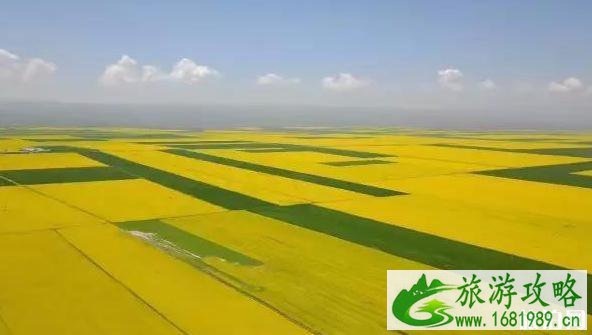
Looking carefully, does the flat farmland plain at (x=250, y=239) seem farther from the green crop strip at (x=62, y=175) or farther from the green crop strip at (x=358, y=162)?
the green crop strip at (x=358, y=162)

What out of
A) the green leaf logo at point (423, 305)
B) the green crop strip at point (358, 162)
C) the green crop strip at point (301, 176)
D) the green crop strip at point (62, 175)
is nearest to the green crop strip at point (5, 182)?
the green crop strip at point (62, 175)

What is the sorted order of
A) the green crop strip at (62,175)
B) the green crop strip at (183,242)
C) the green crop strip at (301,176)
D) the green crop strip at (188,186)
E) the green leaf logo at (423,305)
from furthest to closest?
the green crop strip at (62,175) < the green crop strip at (301,176) < the green crop strip at (188,186) < the green crop strip at (183,242) < the green leaf logo at (423,305)

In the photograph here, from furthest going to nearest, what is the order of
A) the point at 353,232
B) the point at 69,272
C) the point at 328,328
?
1. the point at 353,232
2. the point at 69,272
3. the point at 328,328

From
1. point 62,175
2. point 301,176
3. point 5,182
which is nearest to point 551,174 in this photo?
point 301,176

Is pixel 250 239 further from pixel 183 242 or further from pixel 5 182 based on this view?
pixel 5 182

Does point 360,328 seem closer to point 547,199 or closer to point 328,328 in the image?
point 328,328

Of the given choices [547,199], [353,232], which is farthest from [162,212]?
[547,199]
